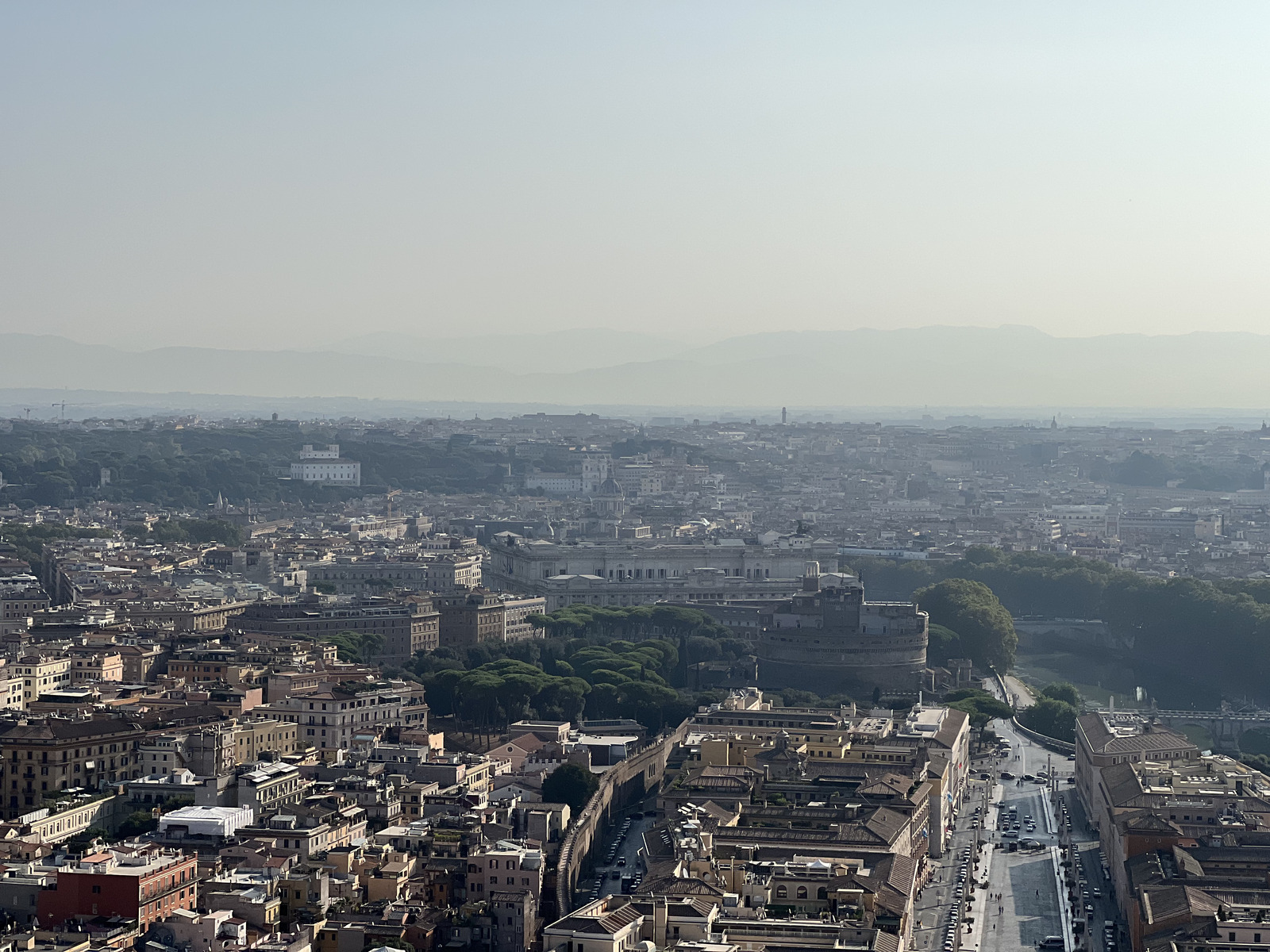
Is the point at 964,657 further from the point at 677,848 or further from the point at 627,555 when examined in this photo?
the point at 677,848

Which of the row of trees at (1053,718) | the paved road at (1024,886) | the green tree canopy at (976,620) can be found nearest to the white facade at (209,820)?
the paved road at (1024,886)

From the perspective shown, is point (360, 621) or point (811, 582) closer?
point (360, 621)

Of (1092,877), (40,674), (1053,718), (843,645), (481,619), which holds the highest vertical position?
(40,674)

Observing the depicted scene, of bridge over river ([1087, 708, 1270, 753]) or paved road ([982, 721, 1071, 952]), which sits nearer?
paved road ([982, 721, 1071, 952])

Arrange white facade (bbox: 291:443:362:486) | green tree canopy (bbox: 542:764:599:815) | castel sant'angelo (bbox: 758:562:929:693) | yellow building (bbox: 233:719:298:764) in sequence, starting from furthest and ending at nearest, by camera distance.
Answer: white facade (bbox: 291:443:362:486) → castel sant'angelo (bbox: 758:562:929:693) → yellow building (bbox: 233:719:298:764) → green tree canopy (bbox: 542:764:599:815)

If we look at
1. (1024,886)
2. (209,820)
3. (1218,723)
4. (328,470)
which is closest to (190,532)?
(328,470)

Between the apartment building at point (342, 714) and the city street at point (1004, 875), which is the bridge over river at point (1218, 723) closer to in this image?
the city street at point (1004, 875)

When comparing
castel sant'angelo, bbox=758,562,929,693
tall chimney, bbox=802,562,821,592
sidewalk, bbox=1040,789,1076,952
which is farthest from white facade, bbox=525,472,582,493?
sidewalk, bbox=1040,789,1076,952

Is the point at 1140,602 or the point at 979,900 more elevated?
the point at 1140,602

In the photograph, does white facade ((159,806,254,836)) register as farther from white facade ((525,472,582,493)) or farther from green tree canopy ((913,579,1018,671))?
white facade ((525,472,582,493))

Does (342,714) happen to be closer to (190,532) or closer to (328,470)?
(190,532)

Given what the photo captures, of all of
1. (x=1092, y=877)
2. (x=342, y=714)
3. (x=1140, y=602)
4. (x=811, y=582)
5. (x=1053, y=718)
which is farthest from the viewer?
(x=1140, y=602)
